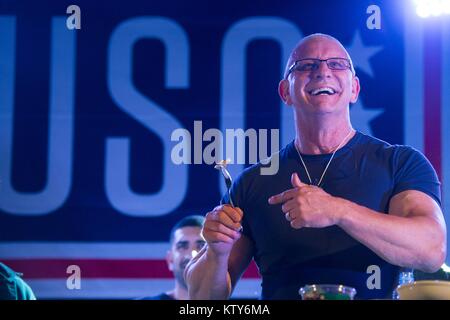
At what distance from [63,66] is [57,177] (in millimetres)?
298

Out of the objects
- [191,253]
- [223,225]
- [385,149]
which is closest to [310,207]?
[223,225]

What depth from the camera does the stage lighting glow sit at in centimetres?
219

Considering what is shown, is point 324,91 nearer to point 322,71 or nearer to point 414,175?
point 322,71

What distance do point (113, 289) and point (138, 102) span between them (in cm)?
52

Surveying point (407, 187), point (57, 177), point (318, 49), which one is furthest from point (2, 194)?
point (407, 187)

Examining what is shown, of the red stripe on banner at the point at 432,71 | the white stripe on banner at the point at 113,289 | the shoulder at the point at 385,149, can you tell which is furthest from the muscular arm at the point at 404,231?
the white stripe on banner at the point at 113,289

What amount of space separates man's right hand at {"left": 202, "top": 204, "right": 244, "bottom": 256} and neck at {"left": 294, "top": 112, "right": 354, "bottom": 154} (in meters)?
0.41

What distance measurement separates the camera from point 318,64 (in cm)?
203

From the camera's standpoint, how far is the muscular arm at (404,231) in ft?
5.61

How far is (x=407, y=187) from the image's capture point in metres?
1.86

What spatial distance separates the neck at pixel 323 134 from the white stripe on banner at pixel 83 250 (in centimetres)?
50

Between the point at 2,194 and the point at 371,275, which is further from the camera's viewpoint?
the point at 2,194

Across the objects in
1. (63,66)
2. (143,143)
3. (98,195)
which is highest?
(63,66)

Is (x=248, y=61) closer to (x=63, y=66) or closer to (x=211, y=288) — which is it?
(x=63, y=66)
